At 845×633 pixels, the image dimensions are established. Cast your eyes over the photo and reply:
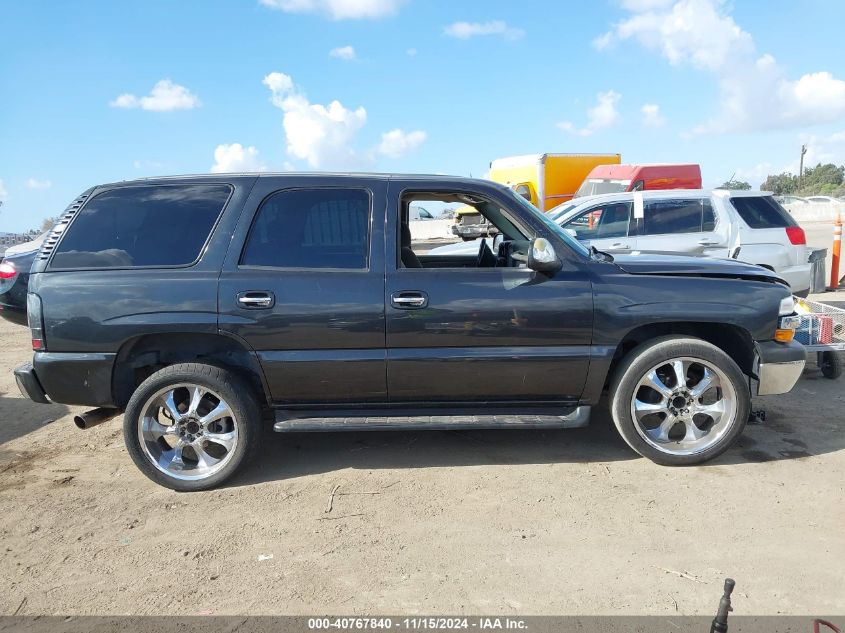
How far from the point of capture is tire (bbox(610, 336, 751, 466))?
Answer: 376 cm

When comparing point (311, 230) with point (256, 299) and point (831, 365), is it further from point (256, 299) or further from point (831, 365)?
point (831, 365)

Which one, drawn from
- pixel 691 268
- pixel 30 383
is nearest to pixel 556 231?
pixel 691 268

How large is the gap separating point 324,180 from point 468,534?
7.55ft

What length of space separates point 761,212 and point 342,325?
6309mm

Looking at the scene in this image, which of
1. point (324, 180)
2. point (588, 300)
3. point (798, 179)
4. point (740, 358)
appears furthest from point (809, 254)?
point (798, 179)

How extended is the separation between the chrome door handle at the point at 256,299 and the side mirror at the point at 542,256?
156 cm

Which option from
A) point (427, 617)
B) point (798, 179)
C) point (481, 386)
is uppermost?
point (798, 179)

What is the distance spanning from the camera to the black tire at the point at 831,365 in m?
5.50

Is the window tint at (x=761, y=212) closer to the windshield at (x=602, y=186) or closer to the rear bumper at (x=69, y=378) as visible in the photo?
the windshield at (x=602, y=186)

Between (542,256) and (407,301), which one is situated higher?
(542,256)

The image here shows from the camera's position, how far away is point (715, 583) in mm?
2707

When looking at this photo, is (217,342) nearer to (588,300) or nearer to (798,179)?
(588,300)

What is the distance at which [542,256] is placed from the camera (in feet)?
11.6

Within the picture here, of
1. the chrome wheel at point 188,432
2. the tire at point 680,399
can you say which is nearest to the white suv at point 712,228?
the tire at point 680,399
